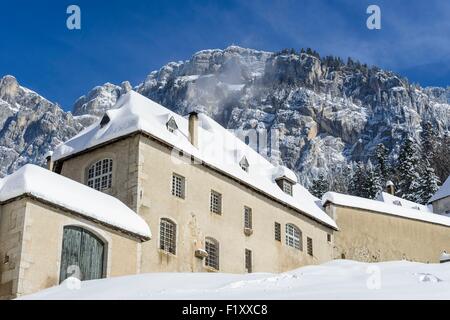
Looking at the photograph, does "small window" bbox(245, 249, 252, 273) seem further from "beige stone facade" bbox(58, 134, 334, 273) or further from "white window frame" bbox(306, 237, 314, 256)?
"white window frame" bbox(306, 237, 314, 256)

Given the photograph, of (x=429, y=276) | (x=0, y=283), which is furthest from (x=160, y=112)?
(x=429, y=276)

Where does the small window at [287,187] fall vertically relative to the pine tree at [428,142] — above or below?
below

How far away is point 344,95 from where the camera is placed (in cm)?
17762

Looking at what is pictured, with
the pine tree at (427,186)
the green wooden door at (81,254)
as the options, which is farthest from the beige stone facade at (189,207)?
the pine tree at (427,186)

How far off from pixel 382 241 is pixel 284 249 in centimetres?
1055

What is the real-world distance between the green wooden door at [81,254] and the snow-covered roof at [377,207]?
2187 cm

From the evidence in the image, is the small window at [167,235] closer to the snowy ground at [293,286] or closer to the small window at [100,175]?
the small window at [100,175]

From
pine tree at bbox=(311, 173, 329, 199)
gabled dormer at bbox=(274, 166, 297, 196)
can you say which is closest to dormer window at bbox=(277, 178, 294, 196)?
gabled dormer at bbox=(274, 166, 297, 196)

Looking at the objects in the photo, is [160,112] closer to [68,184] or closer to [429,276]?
[68,184]

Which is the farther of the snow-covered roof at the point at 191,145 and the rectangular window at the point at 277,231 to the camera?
the rectangular window at the point at 277,231

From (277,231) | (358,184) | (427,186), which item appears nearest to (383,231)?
(277,231)

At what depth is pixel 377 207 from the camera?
46.0 metres

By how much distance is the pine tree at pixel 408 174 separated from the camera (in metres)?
75.8

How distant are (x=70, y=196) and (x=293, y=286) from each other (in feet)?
41.7
